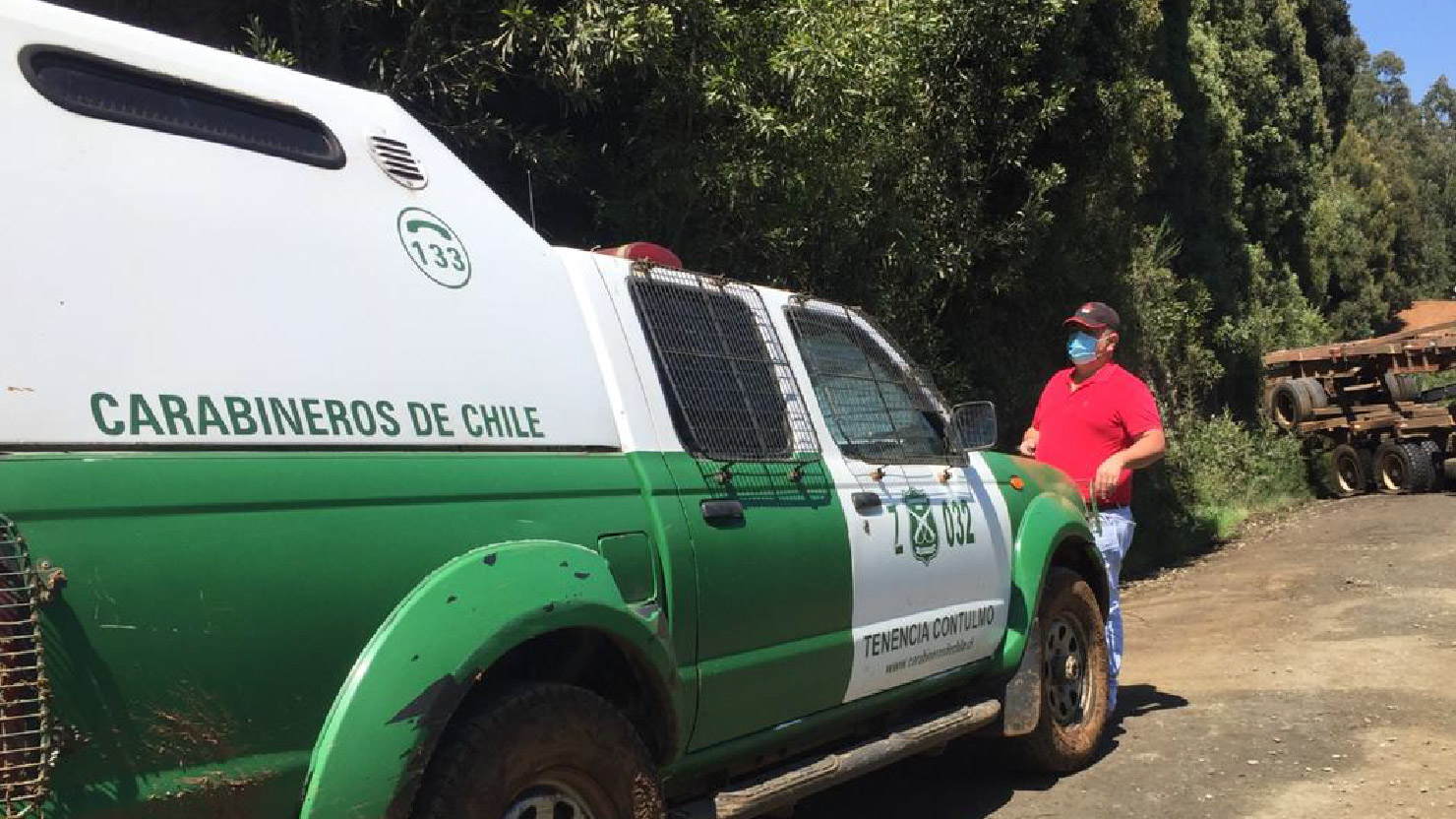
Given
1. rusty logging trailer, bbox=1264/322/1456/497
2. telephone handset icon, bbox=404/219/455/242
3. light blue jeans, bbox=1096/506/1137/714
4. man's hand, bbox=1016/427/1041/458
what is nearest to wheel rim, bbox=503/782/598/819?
telephone handset icon, bbox=404/219/455/242

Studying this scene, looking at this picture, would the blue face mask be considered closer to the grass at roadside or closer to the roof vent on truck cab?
the roof vent on truck cab

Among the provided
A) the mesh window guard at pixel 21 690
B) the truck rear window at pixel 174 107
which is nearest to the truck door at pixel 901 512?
the truck rear window at pixel 174 107

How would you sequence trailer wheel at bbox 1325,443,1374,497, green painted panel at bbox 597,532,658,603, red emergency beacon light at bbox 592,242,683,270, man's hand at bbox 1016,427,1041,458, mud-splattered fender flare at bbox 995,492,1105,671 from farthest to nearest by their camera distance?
trailer wheel at bbox 1325,443,1374,497
man's hand at bbox 1016,427,1041,458
mud-splattered fender flare at bbox 995,492,1105,671
red emergency beacon light at bbox 592,242,683,270
green painted panel at bbox 597,532,658,603

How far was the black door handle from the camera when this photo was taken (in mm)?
3584

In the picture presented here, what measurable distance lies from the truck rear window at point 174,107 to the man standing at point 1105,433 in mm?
4480

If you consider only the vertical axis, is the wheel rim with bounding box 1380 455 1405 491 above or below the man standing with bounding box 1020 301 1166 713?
below

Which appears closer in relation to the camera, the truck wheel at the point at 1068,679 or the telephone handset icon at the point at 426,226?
the telephone handset icon at the point at 426,226

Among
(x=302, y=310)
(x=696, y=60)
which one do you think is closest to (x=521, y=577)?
(x=302, y=310)

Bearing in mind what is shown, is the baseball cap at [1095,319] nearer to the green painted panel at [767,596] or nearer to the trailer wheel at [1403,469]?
the green painted panel at [767,596]

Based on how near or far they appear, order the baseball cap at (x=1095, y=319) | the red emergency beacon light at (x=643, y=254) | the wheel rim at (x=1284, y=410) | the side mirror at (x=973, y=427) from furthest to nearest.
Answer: the wheel rim at (x=1284, y=410) → the baseball cap at (x=1095, y=319) → the side mirror at (x=973, y=427) → the red emergency beacon light at (x=643, y=254)

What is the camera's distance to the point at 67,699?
2100 mm

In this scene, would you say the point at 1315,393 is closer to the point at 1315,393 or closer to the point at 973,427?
the point at 1315,393

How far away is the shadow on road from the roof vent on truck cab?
3.44 meters

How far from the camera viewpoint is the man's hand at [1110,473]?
20.2 feet
